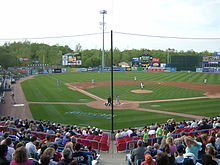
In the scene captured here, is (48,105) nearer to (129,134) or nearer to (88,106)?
(88,106)

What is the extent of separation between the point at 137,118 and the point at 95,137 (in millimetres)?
9464

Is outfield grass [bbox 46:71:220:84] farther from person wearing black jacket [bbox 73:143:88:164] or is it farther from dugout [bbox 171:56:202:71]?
person wearing black jacket [bbox 73:143:88:164]

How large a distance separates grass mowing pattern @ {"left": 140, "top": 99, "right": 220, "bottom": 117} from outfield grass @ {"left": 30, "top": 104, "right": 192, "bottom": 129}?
9.56ft

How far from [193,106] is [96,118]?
491 inches

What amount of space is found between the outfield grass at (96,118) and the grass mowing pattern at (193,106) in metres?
2.91

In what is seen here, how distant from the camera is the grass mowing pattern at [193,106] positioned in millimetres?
24562

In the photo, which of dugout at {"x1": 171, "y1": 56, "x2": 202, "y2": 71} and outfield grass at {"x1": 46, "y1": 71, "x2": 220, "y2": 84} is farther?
dugout at {"x1": 171, "y1": 56, "x2": 202, "y2": 71}

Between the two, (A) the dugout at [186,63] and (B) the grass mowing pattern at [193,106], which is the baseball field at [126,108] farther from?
(A) the dugout at [186,63]

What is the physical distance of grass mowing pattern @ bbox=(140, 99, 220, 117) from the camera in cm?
2456

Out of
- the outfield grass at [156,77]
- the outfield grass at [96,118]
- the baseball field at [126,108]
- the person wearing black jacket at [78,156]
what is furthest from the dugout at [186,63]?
the person wearing black jacket at [78,156]

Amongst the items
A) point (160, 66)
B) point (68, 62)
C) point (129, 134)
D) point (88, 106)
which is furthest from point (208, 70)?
point (129, 134)

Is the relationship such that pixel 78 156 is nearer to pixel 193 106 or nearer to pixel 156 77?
pixel 193 106

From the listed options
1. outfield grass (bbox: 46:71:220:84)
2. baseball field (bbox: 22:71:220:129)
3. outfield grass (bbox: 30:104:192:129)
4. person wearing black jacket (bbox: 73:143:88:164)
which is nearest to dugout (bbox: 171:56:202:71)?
outfield grass (bbox: 46:71:220:84)

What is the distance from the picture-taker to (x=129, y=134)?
577 inches
